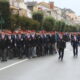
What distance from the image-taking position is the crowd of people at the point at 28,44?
24500mm

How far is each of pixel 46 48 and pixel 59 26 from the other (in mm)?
63187

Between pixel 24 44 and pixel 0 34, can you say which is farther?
pixel 24 44

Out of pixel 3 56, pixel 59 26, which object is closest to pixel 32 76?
pixel 3 56

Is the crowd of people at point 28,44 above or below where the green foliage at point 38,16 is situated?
below

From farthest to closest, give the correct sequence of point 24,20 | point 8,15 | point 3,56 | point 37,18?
point 37,18 < point 24,20 < point 8,15 < point 3,56

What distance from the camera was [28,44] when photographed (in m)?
27.2

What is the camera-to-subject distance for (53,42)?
3198cm

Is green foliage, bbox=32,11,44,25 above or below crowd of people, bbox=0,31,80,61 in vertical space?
above

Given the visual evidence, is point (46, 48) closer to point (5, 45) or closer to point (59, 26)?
point (5, 45)

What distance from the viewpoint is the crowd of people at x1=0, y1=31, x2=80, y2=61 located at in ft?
80.4

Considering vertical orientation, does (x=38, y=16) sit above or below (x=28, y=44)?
above

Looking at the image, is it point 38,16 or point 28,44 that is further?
point 38,16

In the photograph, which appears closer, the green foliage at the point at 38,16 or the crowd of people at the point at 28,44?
the crowd of people at the point at 28,44

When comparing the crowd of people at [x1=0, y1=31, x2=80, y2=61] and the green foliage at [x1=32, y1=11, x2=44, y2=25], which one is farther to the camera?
the green foliage at [x1=32, y1=11, x2=44, y2=25]
